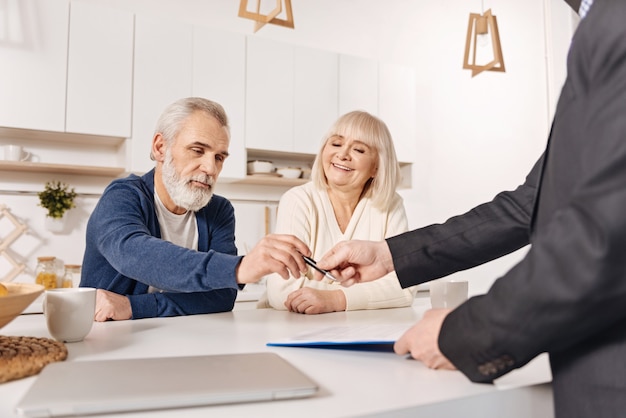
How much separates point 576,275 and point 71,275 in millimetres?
2757

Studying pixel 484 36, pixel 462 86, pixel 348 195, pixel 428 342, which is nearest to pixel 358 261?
pixel 428 342

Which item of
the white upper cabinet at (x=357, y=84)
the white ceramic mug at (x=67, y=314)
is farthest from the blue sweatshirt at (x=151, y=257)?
the white upper cabinet at (x=357, y=84)

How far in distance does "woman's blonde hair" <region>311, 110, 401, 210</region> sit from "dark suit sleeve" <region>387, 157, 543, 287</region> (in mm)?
1070

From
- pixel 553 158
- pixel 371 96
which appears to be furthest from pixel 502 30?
pixel 553 158

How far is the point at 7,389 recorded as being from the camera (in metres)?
0.63

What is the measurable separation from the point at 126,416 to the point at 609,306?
506 millimetres

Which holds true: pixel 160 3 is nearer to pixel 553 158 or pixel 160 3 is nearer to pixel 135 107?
pixel 135 107

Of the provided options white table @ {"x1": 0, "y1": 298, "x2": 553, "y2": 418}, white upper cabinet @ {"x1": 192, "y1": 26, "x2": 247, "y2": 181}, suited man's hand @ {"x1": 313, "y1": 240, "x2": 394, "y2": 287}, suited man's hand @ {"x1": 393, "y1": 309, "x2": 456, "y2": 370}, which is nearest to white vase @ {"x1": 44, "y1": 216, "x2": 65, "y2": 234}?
white upper cabinet @ {"x1": 192, "y1": 26, "x2": 247, "y2": 181}

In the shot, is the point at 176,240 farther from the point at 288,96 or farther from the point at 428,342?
the point at 288,96

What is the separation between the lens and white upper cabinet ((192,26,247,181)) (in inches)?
123

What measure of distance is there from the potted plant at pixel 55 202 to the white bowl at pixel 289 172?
1.25 m

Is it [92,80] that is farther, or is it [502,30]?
[502,30]

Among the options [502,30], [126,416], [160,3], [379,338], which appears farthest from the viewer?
[502,30]

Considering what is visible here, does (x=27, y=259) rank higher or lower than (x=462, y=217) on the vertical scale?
lower
